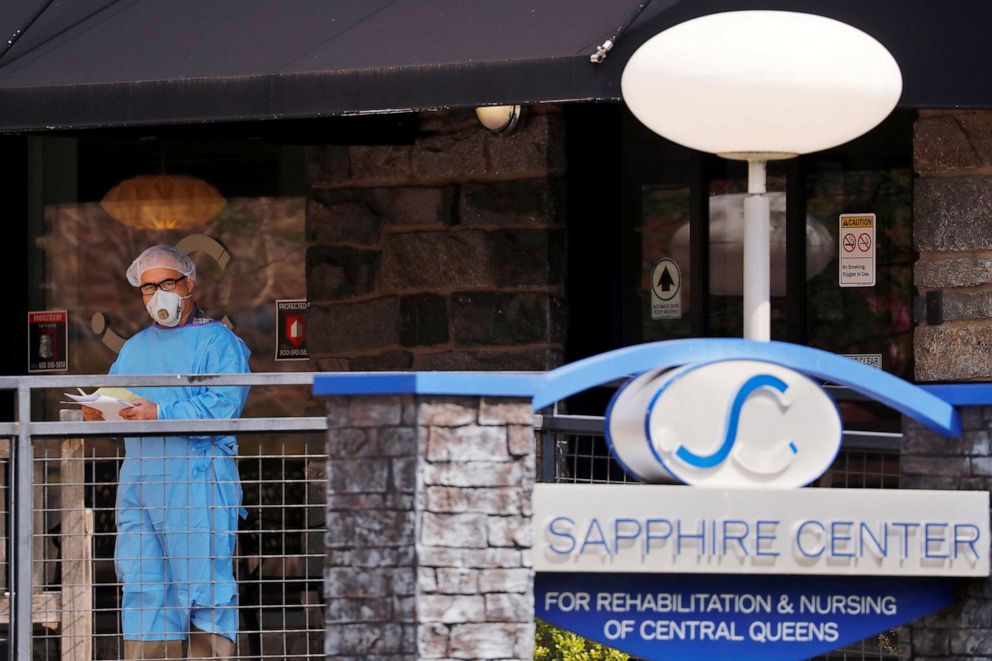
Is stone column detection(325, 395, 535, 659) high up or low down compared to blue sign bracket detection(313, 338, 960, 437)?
down

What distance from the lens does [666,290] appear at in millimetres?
8375

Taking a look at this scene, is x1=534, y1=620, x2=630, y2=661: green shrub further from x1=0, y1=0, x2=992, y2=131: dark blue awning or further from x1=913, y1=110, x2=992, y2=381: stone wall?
x1=913, y1=110, x2=992, y2=381: stone wall

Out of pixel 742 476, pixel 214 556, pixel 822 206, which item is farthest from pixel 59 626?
pixel 822 206

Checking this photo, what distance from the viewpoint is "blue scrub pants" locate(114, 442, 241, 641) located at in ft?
20.2

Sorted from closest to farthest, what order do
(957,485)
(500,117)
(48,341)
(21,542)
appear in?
(957,485) → (21,542) → (500,117) → (48,341)

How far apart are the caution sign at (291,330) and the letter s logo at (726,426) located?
14.7 ft

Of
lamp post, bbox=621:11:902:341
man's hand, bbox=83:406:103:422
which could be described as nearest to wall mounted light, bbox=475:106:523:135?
man's hand, bbox=83:406:103:422

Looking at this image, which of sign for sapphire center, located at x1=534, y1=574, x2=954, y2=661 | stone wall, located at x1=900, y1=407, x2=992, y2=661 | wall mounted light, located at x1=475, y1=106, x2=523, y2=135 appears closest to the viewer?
sign for sapphire center, located at x1=534, y1=574, x2=954, y2=661

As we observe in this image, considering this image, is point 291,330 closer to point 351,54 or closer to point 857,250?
point 351,54

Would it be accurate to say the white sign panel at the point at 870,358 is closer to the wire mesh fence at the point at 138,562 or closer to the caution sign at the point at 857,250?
the caution sign at the point at 857,250

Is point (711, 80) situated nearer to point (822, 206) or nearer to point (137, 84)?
point (137, 84)

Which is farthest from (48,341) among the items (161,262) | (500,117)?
(500,117)

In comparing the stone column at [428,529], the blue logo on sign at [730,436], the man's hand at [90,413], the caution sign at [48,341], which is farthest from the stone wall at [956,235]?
the caution sign at [48,341]

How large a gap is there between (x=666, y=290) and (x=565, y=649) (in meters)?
2.44
